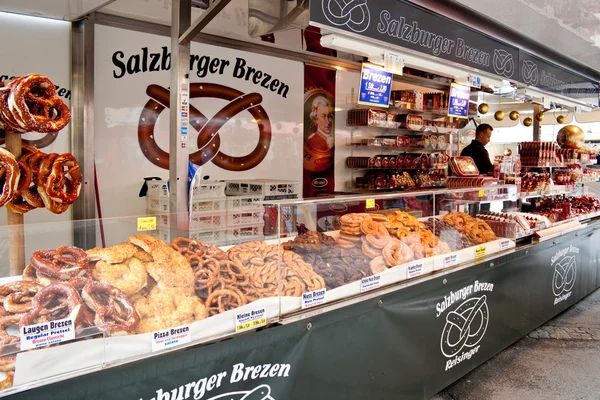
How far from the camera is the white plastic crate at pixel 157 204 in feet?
15.8

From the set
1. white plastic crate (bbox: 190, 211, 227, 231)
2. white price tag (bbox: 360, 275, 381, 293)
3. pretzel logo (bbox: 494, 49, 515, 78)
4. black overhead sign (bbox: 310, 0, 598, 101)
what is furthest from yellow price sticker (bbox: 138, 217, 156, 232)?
pretzel logo (bbox: 494, 49, 515, 78)

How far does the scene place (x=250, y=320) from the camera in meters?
2.32

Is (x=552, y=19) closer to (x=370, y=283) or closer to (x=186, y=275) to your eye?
(x=370, y=283)

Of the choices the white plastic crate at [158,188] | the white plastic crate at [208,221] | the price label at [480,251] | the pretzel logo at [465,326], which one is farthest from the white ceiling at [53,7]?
the pretzel logo at [465,326]

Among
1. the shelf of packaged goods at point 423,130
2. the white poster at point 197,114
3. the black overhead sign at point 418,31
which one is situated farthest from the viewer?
the shelf of packaged goods at point 423,130

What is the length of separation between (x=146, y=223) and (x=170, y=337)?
1.81 feet

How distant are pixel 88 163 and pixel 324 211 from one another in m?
2.96

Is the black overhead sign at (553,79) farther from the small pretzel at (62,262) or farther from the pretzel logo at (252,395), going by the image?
the small pretzel at (62,262)

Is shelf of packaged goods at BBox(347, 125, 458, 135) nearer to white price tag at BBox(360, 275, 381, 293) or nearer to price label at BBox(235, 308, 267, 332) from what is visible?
white price tag at BBox(360, 275, 381, 293)

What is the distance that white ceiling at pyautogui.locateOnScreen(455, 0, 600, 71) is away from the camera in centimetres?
411

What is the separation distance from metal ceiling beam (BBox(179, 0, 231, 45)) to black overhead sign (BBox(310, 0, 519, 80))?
2.27 feet

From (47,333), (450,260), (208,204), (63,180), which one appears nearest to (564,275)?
(450,260)

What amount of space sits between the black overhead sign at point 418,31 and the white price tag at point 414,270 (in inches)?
60.9

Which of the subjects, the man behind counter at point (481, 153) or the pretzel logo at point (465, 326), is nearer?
the pretzel logo at point (465, 326)
